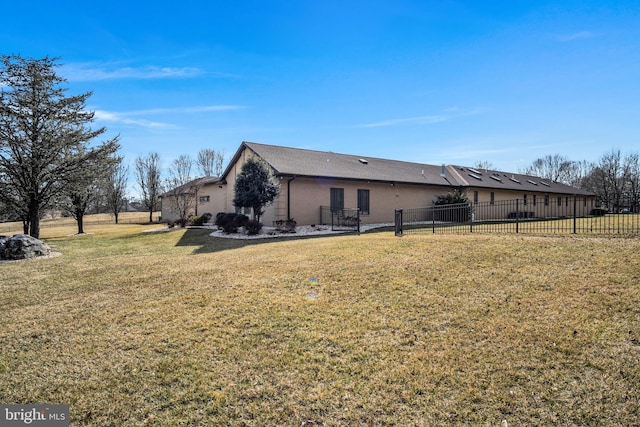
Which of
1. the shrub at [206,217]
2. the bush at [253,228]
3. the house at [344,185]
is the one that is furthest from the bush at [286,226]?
the shrub at [206,217]

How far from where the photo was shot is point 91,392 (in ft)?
10.5

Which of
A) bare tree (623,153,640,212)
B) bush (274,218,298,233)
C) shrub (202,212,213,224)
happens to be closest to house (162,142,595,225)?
shrub (202,212,213,224)

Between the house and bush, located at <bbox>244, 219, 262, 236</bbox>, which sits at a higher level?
the house

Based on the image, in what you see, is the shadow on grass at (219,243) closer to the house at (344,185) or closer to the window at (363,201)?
the house at (344,185)

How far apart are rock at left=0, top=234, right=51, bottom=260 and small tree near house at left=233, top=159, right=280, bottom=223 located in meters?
7.49

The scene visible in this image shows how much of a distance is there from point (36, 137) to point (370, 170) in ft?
59.2

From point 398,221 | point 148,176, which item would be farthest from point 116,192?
point 398,221

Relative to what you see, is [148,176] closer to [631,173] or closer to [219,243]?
[219,243]

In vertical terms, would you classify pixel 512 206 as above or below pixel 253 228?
above

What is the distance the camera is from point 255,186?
49.1 ft

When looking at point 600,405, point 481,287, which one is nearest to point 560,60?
point 481,287

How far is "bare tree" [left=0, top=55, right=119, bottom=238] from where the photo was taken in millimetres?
15023

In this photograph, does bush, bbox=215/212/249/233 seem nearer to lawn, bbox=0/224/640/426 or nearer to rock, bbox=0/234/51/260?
rock, bbox=0/234/51/260

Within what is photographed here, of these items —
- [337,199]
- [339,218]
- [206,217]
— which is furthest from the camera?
[206,217]
